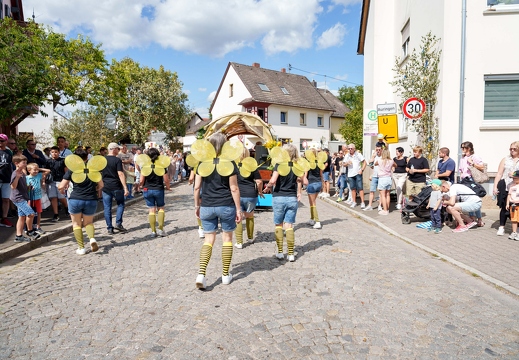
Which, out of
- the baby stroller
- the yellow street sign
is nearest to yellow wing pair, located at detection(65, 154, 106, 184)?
the baby stroller

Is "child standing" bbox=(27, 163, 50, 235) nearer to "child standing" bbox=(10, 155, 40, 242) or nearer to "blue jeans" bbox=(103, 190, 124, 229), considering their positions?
"child standing" bbox=(10, 155, 40, 242)

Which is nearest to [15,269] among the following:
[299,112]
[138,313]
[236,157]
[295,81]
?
[138,313]

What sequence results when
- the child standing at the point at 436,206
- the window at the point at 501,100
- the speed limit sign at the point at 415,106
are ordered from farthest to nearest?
the window at the point at 501,100
the speed limit sign at the point at 415,106
the child standing at the point at 436,206

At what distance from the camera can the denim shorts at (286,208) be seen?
20.3ft

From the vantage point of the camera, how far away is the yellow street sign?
460 inches

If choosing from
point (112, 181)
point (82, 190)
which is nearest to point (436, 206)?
point (112, 181)

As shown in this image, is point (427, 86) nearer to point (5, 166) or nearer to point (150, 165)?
point (150, 165)

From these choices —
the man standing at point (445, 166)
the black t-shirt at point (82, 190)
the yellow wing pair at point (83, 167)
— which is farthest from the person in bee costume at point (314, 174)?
the black t-shirt at point (82, 190)

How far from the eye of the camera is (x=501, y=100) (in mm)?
11188

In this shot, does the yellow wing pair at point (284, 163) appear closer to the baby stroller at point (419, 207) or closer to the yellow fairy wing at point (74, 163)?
the yellow fairy wing at point (74, 163)

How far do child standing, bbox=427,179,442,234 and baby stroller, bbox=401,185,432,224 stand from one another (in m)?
0.48

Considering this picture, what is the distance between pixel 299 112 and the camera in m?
43.5

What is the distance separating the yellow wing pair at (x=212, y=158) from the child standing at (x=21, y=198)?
4201 millimetres

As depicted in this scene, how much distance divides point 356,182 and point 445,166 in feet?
10.9
